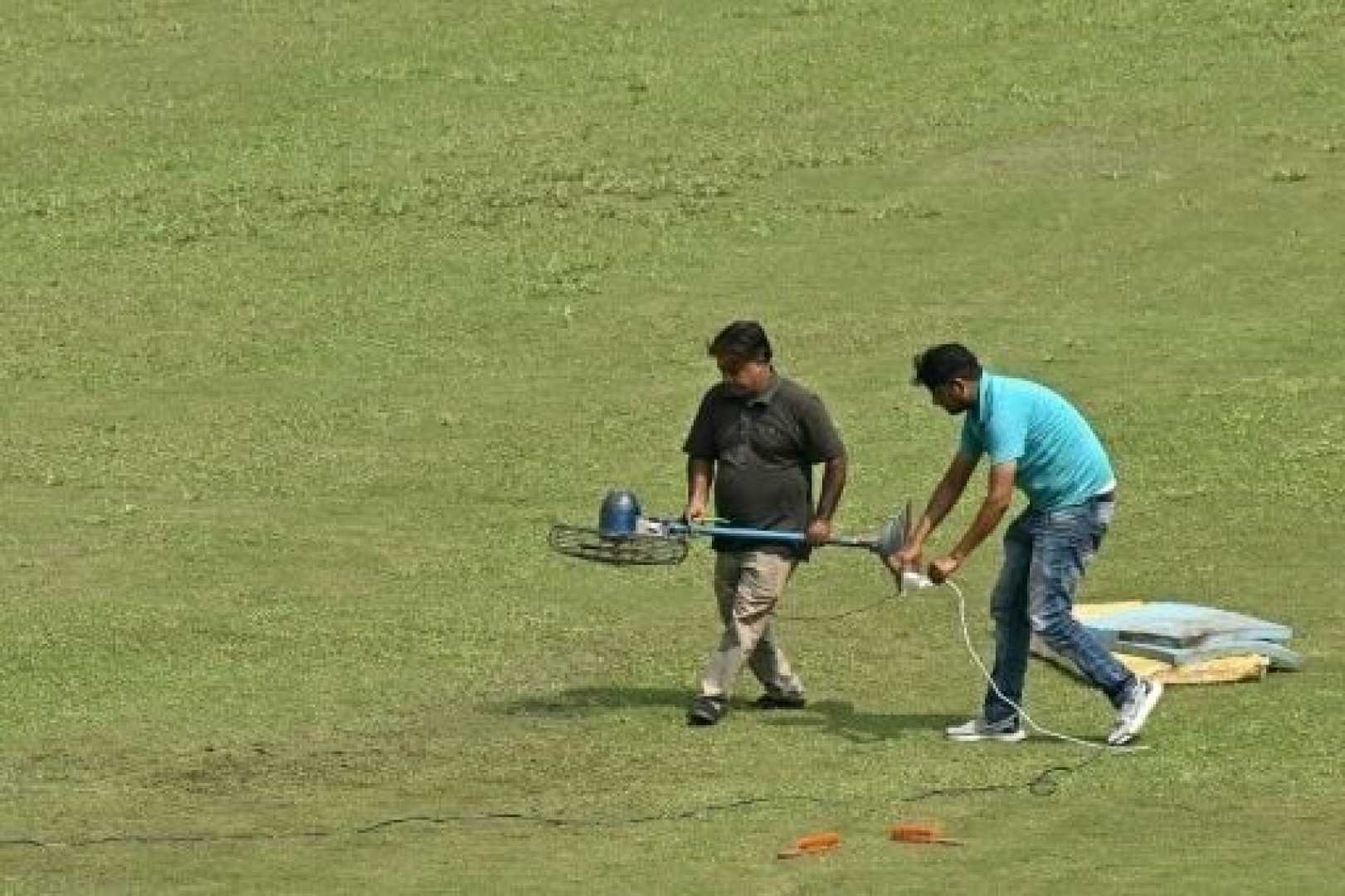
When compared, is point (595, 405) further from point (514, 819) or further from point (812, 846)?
point (812, 846)

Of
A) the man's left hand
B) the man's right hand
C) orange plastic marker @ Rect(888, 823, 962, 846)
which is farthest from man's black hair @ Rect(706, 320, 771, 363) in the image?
orange plastic marker @ Rect(888, 823, 962, 846)

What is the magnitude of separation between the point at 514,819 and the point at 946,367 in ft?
10.1

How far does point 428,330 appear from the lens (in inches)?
1117

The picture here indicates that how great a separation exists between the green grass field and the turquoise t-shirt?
4.44 ft

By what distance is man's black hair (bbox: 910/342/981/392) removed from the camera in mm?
16453

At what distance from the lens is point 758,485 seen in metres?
17.8

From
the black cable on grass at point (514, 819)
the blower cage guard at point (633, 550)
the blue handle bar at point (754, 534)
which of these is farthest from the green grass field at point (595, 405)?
the blue handle bar at point (754, 534)

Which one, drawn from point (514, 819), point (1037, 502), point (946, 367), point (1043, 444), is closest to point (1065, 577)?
point (1037, 502)

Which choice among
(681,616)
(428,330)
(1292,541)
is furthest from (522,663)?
(428,330)

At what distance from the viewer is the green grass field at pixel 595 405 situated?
15844 millimetres

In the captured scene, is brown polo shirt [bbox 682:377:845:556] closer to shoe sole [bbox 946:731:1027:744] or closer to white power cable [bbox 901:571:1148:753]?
white power cable [bbox 901:571:1148:753]

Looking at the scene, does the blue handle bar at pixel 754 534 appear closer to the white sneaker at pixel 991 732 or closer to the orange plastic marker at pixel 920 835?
the white sneaker at pixel 991 732

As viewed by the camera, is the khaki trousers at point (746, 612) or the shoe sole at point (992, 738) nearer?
the shoe sole at point (992, 738)

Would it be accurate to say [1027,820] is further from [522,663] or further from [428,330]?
[428,330]
